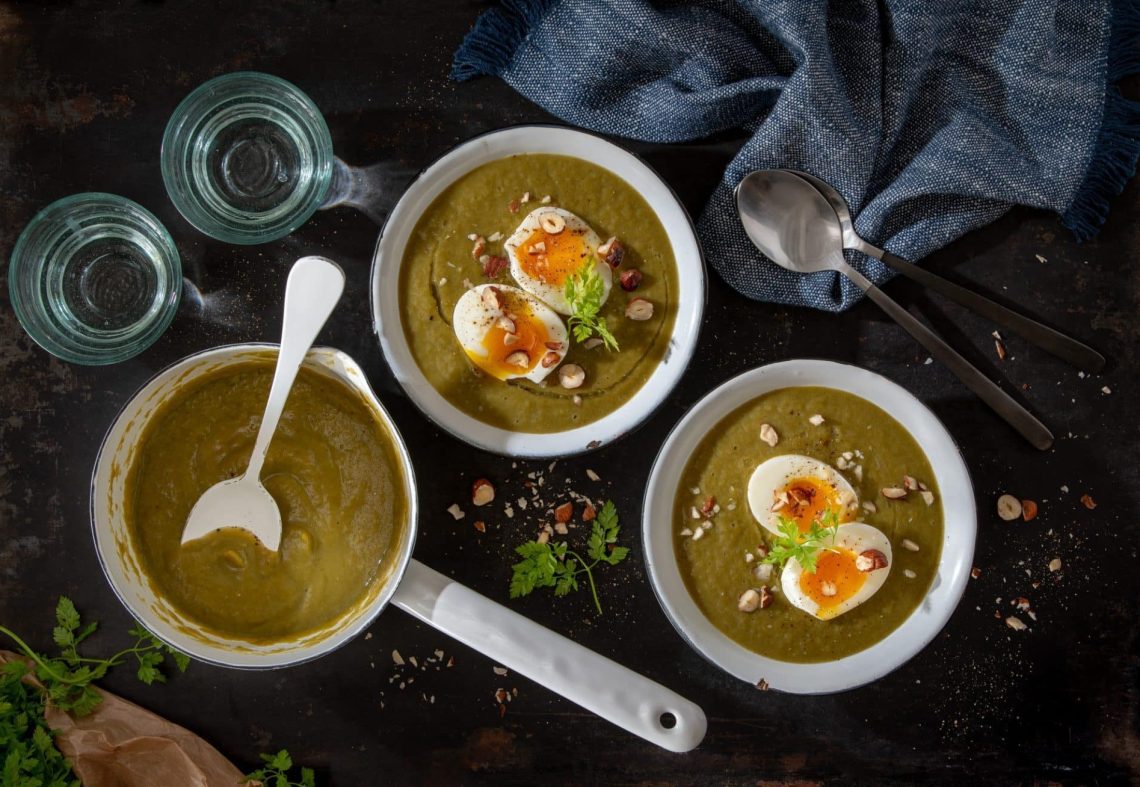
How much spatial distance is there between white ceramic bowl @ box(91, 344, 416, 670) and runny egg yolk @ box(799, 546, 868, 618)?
117 cm

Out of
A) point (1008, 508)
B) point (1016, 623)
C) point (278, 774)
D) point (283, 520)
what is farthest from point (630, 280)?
point (278, 774)

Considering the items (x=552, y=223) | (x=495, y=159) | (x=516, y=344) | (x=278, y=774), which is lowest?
(x=278, y=774)

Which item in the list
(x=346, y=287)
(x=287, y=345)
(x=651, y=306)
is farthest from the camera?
(x=346, y=287)

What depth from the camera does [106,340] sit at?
2.69m

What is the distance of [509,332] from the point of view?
2.45m

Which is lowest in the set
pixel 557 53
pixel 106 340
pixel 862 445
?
pixel 862 445

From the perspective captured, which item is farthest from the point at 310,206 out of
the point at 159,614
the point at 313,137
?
the point at 159,614

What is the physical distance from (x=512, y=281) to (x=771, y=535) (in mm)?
1101

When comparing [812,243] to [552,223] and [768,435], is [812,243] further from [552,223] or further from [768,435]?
[552,223]

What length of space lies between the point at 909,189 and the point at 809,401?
0.69 metres

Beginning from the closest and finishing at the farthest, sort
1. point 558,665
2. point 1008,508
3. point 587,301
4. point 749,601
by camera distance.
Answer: point 558,665, point 587,301, point 749,601, point 1008,508

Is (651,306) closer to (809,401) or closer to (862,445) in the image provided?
(809,401)

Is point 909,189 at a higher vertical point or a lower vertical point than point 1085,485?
higher

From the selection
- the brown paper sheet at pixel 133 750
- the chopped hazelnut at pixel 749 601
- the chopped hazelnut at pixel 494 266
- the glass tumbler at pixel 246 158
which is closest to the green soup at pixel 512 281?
the chopped hazelnut at pixel 494 266
